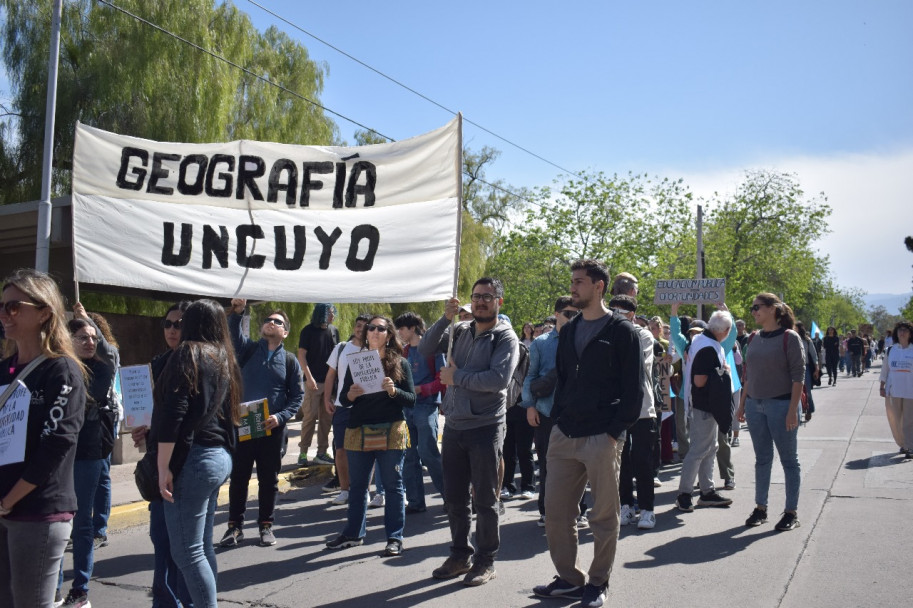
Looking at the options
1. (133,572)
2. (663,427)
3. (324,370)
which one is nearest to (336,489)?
(324,370)

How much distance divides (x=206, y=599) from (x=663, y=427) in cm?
746

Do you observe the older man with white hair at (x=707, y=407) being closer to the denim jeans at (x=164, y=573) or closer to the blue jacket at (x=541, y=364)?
the blue jacket at (x=541, y=364)

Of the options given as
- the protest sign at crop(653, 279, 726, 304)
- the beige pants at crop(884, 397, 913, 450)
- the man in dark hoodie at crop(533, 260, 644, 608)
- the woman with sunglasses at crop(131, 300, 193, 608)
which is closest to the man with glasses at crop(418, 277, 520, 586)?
the man in dark hoodie at crop(533, 260, 644, 608)

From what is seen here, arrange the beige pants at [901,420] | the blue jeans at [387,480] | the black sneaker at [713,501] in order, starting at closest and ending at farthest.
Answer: the blue jeans at [387,480] → the black sneaker at [713,501] → the beige pants at [901,420]

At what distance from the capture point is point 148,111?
16.3 metres

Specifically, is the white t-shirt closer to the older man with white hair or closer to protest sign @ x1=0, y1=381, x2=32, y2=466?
the older man with white hair

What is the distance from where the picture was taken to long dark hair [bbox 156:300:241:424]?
3.93 metres

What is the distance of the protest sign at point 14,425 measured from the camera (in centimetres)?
322

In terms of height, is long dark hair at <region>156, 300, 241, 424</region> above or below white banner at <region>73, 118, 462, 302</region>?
below

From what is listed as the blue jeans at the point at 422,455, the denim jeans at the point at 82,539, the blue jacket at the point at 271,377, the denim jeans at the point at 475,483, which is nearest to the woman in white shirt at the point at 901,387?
the blue jeans at the point at 422,455

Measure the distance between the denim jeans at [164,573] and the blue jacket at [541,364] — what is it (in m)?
3.46

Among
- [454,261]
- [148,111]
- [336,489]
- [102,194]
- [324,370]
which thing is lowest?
[336,489]

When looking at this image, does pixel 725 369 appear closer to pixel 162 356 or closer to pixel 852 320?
pixel 162 356

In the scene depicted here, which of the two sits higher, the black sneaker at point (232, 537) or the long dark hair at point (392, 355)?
the long dark hair at point (392, 355)
